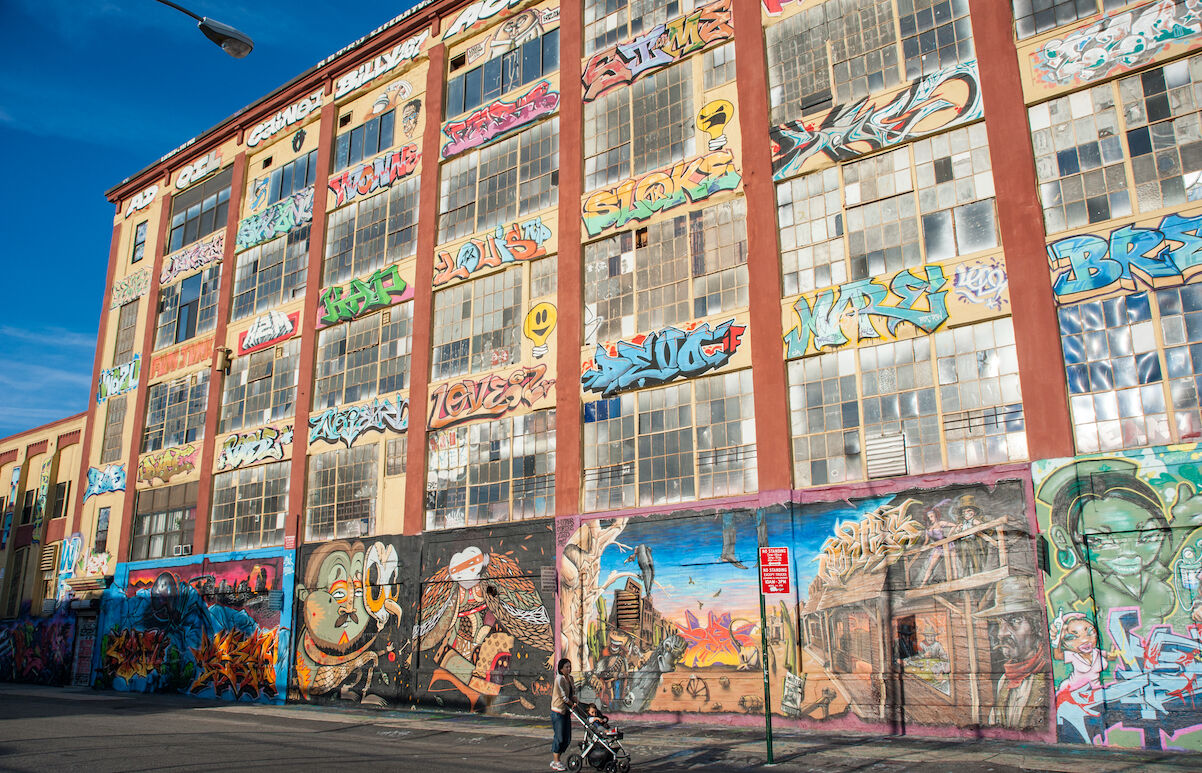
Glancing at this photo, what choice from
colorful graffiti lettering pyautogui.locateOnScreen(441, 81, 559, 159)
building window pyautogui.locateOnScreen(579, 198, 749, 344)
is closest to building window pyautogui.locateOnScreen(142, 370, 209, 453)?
colorful graffiti lettering pyautogui.locateOnScreen(441, 81, 559, 159)

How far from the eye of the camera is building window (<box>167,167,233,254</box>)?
1230 inches

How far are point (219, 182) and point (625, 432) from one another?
68.5ft

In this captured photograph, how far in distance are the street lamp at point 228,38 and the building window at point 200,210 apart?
68.6 feet

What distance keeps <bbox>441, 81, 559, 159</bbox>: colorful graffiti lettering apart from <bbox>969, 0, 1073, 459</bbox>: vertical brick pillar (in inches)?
410

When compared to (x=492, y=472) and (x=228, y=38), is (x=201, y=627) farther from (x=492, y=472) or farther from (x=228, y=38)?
(x=228, y=38)

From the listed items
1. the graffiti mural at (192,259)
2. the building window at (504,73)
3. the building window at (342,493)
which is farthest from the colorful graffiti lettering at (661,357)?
the graffiti mural at (192,259)

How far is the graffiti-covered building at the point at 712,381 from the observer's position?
1373 centimetres

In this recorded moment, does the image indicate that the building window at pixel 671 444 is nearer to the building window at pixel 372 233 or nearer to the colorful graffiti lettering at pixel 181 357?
the building window at pixel 372 233

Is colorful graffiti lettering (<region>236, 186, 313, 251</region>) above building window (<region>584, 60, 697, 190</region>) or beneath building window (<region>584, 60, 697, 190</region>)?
above

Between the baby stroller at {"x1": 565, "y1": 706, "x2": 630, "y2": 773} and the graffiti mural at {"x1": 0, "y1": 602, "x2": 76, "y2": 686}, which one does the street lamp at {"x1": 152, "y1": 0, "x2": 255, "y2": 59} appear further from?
the graffiti mural at {"x1": 0, "y1": 602, "x2": 76, "y2": 686}

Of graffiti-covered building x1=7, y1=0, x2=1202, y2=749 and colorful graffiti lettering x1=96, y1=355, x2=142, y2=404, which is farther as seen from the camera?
colorful graffiti lettering x1=96, y1=355, x2=142, y2=404

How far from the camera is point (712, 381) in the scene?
59.0ft

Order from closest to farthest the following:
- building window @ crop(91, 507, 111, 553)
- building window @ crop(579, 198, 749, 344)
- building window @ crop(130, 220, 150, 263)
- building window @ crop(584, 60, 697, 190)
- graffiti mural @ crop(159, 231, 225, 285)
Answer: building window @ crop(579, 198, 749, 344) → building window @ crop(584, 60, 697, 190) → graffiti mural @ crop(159, 231, 225, 285) → building window @ crop(91, 507, 111, 553) → building window @ crop(130, 220, 150, 263)

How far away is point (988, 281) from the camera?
1509 cm
